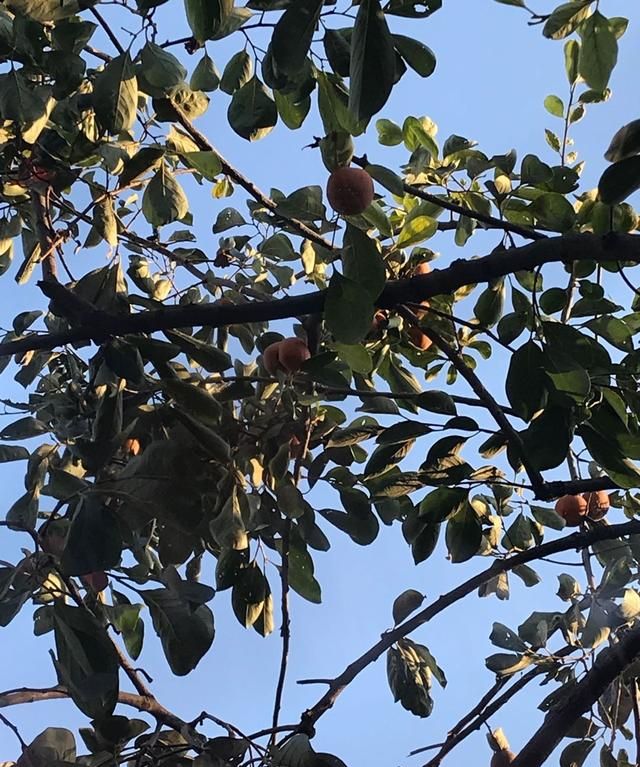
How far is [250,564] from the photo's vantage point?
3.93ft

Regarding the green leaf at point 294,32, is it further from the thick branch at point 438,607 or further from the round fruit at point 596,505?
the round fruit at point 596,505

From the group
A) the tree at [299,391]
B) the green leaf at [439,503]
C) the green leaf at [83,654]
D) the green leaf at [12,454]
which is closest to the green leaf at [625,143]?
the tree at [299,391]

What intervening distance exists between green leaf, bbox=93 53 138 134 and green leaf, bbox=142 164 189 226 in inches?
10.4

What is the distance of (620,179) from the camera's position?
Answer: 2.74ft

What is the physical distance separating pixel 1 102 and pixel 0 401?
2.13ft

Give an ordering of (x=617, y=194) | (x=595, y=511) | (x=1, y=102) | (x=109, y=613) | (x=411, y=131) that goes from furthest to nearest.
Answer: (x=595, y=511) → (x=411, y=131) → (x=109, y=613) → (x=1, y=102) → (x=617, y=194)

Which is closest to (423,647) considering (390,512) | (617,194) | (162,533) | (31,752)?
(390,512)

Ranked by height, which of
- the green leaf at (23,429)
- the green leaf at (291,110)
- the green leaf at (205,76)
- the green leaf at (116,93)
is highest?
the green leaf at (205,76)

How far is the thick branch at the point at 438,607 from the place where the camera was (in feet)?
3.41

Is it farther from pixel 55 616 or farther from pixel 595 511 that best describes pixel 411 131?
pixel 55 616

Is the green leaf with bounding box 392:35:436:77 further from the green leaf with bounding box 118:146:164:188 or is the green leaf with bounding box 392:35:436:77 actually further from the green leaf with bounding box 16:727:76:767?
the green leaf with bounding box 16:727:76:767

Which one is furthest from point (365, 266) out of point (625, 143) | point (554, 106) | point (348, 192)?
point (554, 106)

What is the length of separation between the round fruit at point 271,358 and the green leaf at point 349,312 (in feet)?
1.22

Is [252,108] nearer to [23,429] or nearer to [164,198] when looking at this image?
[164,198]
